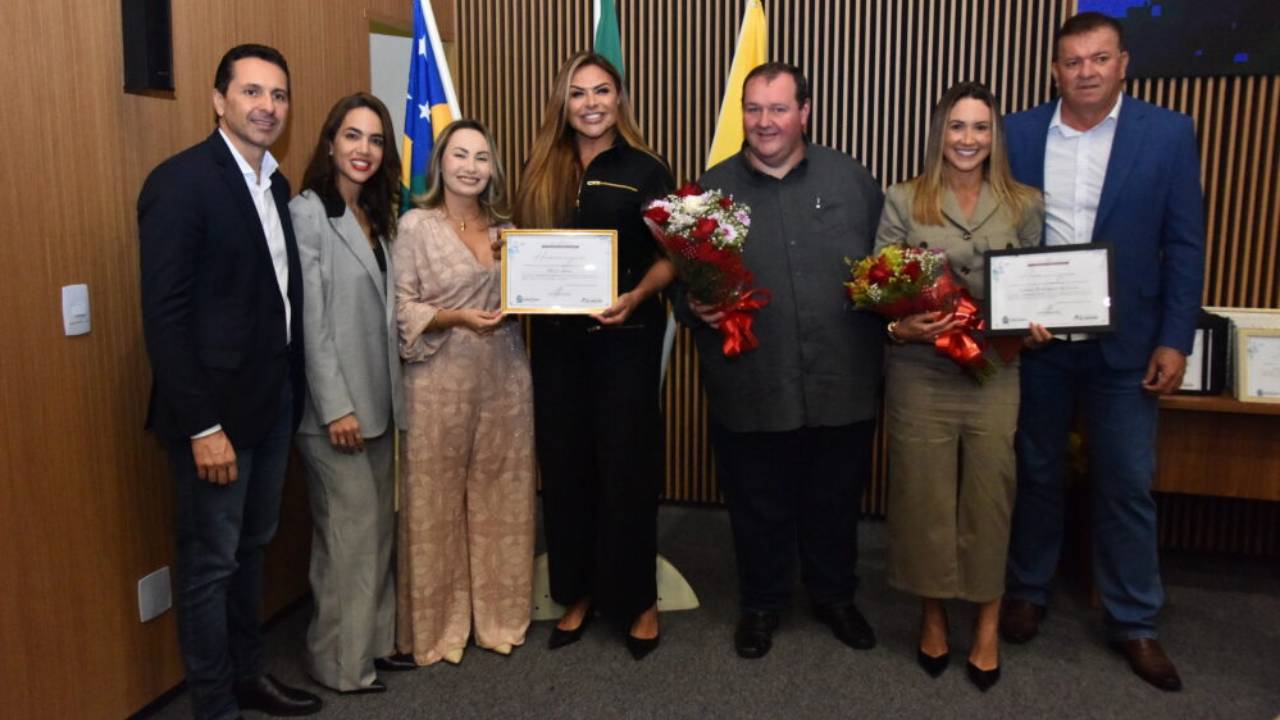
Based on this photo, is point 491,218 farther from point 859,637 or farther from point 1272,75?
point 1272,75

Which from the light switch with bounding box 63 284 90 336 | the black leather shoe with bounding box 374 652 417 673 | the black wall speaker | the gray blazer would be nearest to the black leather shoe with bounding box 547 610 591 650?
the black leather shoe with bounding box 374 652 417 673

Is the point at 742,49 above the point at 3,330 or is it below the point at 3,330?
above

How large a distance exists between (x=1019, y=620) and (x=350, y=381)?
2.35 m

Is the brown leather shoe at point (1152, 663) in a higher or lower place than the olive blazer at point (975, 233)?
lower

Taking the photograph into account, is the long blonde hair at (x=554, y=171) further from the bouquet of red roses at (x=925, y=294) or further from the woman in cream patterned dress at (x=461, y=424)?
the bouquet of red roses at (x=925, y=294)

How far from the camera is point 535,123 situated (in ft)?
16.0

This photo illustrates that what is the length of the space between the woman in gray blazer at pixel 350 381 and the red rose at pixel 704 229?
37.4 inches

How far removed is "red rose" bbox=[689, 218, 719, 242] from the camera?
Answer: 273 centimetres

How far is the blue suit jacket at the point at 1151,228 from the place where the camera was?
9.68ft

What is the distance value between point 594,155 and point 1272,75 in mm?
2826

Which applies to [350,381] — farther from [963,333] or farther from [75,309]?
[963,333]

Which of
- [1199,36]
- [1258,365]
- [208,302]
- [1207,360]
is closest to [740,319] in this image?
[208,302]

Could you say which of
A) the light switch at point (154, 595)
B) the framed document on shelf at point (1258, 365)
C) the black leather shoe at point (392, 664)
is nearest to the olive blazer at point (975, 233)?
the framed document on shelf at point (1258, 365)

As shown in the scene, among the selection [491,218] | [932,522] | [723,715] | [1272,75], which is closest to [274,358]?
Answer: [491,218]
